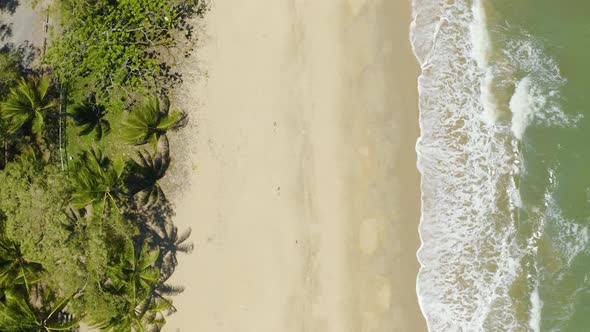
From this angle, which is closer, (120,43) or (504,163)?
(504,163)

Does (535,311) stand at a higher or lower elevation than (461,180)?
lower

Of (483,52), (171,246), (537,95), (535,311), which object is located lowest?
(535,311)

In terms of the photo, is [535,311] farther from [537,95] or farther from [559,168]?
[537,95]

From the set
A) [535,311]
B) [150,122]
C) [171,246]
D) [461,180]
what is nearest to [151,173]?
[150,122]

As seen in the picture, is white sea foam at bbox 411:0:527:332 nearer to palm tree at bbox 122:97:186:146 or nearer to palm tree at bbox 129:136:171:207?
palm tree at bbox 122:97:186:146

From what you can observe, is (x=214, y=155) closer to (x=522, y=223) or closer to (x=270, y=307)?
(x=270, y=307)

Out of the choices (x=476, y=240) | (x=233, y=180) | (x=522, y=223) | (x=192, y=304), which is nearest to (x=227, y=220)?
(x=233, y=180)

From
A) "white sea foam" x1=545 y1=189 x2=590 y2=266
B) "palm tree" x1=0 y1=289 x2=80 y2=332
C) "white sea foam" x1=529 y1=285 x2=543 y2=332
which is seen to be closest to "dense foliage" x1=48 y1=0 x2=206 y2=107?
"palm tree" x1=0 y1=289 x2=80 y2=332
